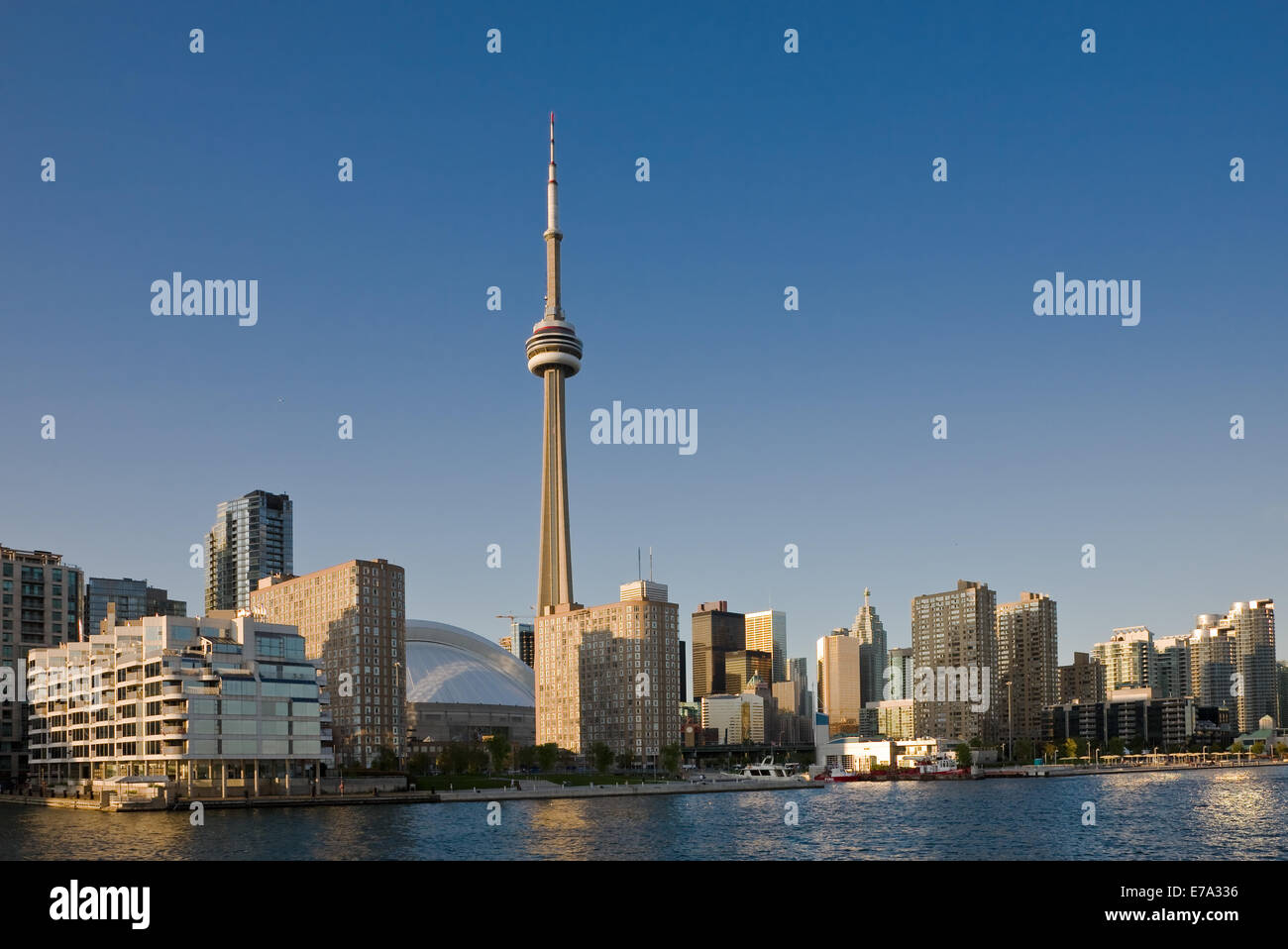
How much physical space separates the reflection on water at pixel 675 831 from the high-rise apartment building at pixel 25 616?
4218 cm

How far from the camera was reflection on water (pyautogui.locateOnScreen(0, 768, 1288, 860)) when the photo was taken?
75.4 metres

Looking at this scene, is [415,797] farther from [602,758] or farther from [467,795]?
[602,758]

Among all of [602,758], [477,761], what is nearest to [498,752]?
[477,761]

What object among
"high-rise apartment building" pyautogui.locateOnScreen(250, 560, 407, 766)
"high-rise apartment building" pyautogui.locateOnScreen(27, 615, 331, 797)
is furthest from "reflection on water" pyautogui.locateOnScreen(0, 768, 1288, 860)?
"high-rise apartment building" pyautogui.locateOnScreen(250, 560, 407, 766)

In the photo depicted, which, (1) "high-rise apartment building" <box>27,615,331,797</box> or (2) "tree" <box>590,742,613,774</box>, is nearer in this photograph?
(1) "high-rise apartment building" <box>27,615,331,797</box>

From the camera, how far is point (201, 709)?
398 feet

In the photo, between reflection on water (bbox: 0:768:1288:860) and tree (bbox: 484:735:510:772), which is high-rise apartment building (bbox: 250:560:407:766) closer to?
tree (bbox: 484:735:510:772)

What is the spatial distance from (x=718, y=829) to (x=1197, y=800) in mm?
71631

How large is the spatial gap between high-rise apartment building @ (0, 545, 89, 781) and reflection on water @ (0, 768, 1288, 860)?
42177 mm

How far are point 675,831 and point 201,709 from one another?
174ft

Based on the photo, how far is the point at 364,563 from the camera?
182750mm

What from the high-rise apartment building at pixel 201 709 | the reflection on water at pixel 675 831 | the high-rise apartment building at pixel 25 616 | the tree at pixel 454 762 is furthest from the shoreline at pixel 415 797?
the high-rise apartment building at pixel 25 616
